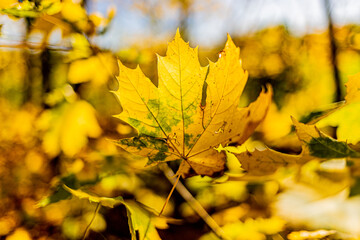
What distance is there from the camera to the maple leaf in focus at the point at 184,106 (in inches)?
14.0

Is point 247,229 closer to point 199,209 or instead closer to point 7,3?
point 199,209

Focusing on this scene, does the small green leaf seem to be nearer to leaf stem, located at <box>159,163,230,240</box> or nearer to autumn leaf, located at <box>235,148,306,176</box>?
autumn leaf, located at <box>235,148,306,176</box>

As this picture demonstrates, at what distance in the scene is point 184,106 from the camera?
0.37 meters

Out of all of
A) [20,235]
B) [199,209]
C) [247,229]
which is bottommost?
[20,235]

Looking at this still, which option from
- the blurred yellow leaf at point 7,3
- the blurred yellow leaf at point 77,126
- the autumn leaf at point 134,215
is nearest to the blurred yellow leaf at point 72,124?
the blurred yellow leaf at point 77,126

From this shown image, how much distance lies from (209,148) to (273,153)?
9 cm

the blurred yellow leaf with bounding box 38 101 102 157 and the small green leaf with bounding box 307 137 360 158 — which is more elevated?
the small green leaf with bounding box 307 137 360 158

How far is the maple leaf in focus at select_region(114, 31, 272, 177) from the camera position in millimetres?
355

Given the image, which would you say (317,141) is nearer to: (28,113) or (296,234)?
(296,234)

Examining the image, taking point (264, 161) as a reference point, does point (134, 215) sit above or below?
below

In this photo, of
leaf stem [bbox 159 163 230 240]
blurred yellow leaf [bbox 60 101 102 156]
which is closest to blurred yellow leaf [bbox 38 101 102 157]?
blurred yellow leaf [bbox 60 101 102 156]

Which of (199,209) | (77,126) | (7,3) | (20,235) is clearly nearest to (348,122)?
(199,209)

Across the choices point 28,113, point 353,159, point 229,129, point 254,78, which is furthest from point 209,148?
point 28,113

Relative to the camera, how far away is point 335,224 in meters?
0.35
